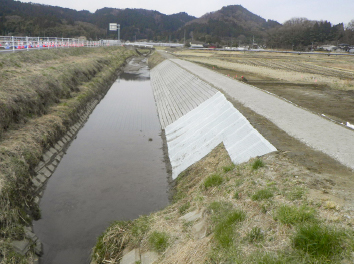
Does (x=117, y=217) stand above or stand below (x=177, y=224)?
below

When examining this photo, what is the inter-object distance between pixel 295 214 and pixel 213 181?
356 centimetres

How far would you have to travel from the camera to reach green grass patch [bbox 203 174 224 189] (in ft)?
29.1

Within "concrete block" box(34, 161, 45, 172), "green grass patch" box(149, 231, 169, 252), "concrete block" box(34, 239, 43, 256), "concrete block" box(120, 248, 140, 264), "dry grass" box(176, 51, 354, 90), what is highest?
"dry grass" box(176, 51, 354, 90)

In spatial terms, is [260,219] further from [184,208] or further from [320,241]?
[184,208]

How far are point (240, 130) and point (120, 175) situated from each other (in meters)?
5.70

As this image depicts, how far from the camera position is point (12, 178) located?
380 inches

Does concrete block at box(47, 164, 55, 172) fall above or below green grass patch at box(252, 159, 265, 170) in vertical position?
below

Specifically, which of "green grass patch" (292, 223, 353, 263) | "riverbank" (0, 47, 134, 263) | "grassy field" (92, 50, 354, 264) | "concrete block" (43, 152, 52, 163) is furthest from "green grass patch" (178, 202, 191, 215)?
"concrete block" (43, 152, 52, 163)

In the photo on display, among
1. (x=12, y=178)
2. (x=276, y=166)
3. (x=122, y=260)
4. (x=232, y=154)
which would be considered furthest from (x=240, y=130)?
(x=12, y=178)

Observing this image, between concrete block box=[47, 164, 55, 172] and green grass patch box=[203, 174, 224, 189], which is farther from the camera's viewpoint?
concrete block box=[47, 164, 55, 172]

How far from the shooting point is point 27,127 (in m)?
13.6

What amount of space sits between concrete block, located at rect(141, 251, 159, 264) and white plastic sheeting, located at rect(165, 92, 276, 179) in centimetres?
403

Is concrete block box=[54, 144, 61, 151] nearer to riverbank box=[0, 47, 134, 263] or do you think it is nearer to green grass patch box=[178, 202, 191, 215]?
riverbank box=[0, 47, 134, 263]

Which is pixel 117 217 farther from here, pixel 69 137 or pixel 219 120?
pixel 69 137
